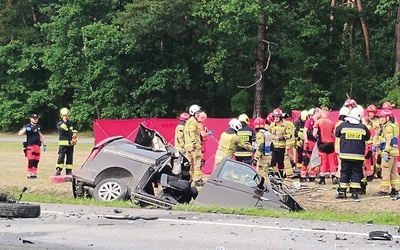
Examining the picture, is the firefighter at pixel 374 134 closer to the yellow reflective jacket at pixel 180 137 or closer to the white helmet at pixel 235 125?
the white helmet at pixel 235 125

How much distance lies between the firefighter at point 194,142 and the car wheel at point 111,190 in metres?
3.67

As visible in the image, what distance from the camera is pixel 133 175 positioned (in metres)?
11.7

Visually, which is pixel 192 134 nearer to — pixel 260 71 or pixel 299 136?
pixel 299 136

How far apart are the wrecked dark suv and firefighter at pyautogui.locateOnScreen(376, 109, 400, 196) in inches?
158

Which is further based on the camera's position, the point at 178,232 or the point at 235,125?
the point at 235,125

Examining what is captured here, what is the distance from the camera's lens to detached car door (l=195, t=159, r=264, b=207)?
11.2 meters

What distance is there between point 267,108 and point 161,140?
2908 cm

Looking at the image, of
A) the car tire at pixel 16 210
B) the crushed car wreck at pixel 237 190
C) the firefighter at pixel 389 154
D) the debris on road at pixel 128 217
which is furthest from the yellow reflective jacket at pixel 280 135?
the car tire at pixel 16 210

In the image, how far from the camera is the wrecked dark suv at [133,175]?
11.5m

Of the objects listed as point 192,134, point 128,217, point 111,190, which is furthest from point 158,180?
point 192,134

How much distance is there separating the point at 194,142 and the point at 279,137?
2.15 meters

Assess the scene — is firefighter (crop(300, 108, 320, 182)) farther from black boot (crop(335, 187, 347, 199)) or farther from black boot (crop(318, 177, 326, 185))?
black boot (crop(335, 187, 347, 199))

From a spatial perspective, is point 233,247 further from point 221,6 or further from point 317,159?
point 221,6

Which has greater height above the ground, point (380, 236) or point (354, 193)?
point (380, 236)
